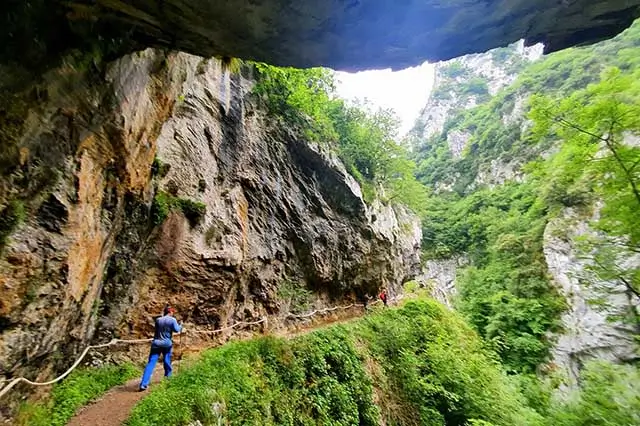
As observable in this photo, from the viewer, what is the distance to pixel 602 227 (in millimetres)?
8789

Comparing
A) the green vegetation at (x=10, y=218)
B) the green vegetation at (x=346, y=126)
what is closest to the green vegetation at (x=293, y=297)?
the green vegetation at (x=346, y=126)

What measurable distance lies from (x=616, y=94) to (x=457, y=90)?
8442cm

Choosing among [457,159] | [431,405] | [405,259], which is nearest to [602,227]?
[431,405]

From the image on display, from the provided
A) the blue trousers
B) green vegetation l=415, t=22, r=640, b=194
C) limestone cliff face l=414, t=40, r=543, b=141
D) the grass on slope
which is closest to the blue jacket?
the blue trousers

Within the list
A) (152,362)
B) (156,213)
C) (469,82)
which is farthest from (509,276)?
(469,82)

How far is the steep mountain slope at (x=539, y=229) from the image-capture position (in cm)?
959

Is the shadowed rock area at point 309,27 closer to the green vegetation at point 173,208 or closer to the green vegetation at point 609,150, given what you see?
the green vegetation at point 609,150

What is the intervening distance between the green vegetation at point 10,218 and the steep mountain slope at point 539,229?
11.2 m

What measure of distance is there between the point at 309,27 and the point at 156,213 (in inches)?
236

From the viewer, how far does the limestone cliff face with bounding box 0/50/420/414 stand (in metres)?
4.05

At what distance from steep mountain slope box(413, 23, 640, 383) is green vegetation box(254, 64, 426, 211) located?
7.92 m

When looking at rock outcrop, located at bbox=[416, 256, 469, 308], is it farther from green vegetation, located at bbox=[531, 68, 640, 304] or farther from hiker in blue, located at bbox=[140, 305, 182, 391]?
hiker in blue, located at bbox=[140, 305, 182, 391]

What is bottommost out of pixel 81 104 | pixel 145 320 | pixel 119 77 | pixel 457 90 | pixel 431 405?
pixel 431 405

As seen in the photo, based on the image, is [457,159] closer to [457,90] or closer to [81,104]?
[457,90]
